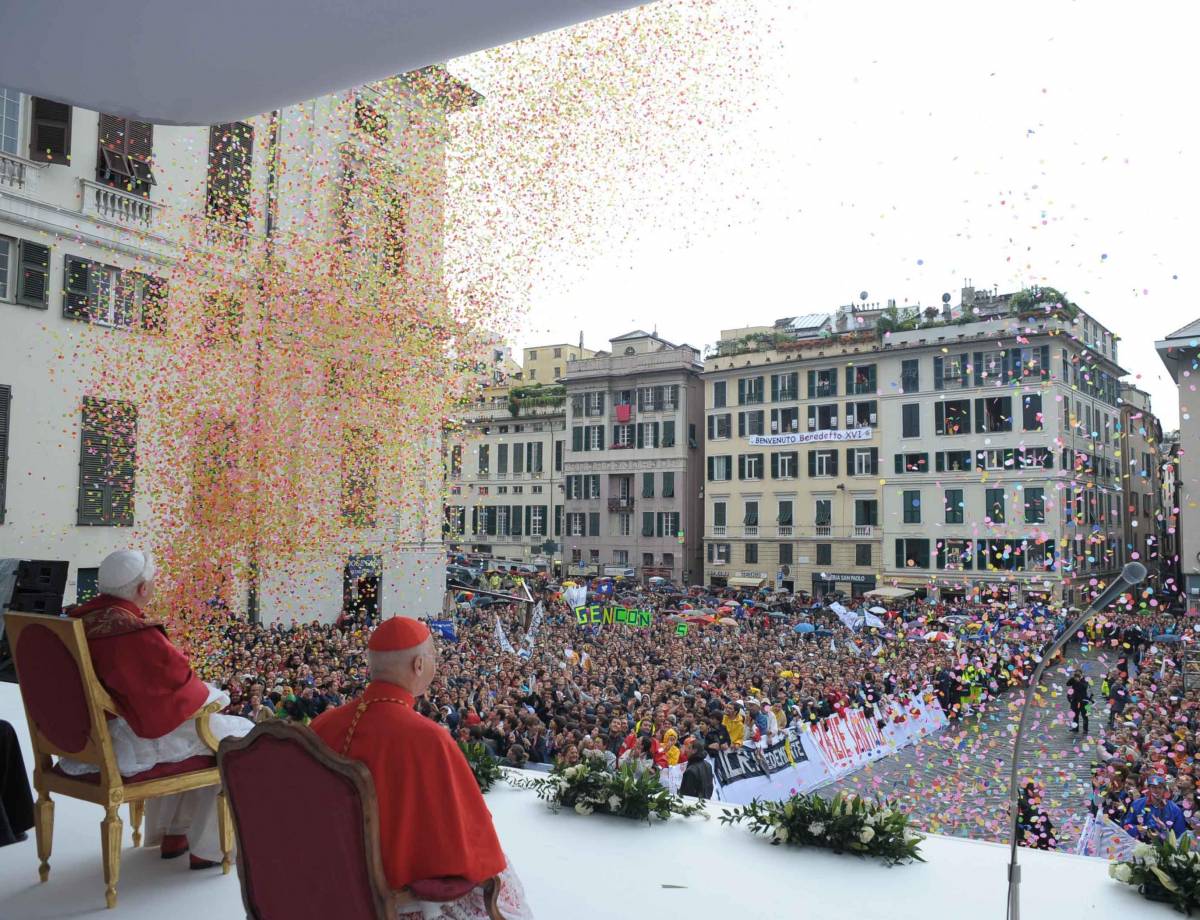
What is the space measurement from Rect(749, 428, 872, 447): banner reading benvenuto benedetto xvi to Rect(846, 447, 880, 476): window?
0.28 m

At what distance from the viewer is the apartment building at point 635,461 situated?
972 inches

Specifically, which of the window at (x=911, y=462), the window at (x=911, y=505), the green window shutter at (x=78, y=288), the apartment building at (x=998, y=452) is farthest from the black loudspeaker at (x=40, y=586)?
the window at (x=911, y=505)

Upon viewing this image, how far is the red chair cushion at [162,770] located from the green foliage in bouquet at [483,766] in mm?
1186

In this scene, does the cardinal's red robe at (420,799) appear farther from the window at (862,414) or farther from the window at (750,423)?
the window at (750,423)

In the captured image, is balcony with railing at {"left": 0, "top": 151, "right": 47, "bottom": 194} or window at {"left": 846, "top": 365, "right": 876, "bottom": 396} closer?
balcony with railing at {"left": 0, "top": 151, "right": 47, "bottom": 194}

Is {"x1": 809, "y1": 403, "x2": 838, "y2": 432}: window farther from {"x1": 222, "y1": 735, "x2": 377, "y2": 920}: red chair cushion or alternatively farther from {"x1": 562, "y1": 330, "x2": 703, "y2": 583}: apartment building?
{"x1": 222, "y1": 735, "x2": 377, "y2": 920}: red chair cushion

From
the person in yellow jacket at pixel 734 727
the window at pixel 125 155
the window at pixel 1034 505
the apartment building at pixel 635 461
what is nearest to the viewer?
the person in yellow jacket at pixel 734 727

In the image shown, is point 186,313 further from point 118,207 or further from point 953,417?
point 953,417

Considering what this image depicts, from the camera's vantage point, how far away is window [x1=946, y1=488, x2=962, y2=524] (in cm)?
1834

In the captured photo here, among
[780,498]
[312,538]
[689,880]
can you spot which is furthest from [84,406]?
[780,498]

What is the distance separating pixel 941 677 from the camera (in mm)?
9703

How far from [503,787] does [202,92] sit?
8.70ft

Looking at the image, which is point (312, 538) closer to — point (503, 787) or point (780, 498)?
point (503, 787)

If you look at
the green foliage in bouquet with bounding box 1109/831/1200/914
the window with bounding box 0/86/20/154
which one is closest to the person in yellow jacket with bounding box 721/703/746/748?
the green foliage in bouquet with bounding box 1109/831/1200/914
